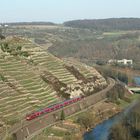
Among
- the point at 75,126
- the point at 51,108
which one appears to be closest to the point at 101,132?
the point at 75,126

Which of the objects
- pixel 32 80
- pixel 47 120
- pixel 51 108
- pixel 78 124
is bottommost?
pixel 78 124

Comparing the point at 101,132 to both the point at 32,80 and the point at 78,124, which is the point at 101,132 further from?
the point at 32,80

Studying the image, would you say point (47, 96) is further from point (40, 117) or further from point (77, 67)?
point (77, 67)

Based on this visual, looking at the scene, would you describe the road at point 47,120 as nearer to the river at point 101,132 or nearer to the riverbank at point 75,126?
the riverbank at point 75,126

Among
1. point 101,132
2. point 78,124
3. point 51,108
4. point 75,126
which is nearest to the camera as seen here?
point 75,126

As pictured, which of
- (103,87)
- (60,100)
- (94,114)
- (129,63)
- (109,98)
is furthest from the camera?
(129,63)

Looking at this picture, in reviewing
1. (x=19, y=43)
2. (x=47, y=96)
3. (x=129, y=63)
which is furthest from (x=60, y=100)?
(x=129, y=63)

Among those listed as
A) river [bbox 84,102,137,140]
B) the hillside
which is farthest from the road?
river [bbox 84,102,137,140]
